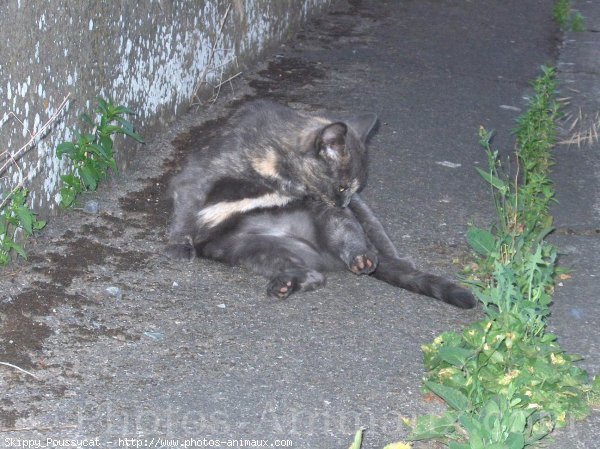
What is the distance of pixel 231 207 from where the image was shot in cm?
464

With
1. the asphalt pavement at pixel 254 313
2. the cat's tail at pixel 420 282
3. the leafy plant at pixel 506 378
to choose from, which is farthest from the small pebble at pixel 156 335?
the cat's tail at pixel 420 282

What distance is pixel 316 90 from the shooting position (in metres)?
7.16

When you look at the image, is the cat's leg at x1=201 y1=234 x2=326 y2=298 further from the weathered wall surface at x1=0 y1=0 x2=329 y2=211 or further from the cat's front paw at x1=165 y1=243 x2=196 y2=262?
the weathered wall surface at x1=0 y1=0 x2=329 y2=211

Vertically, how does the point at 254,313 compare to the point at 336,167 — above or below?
below

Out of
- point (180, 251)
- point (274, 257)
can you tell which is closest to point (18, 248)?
point (180, 251)

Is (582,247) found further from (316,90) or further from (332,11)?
(332,11)

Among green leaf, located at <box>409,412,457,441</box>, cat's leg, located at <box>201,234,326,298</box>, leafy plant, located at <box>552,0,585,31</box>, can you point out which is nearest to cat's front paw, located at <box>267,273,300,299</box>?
cat's leg, located at <box>201,234,326,298</box>

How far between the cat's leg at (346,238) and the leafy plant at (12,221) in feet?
4.64

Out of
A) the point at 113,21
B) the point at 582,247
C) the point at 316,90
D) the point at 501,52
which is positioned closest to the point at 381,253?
the point at 582,247

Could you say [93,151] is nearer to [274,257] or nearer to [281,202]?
[281,202]

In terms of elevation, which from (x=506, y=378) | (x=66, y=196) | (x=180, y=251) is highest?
(x=506, y=378)

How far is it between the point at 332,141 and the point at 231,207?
61 cm

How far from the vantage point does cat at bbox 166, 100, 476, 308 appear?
178 inches

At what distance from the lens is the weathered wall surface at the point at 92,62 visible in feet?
13.5
